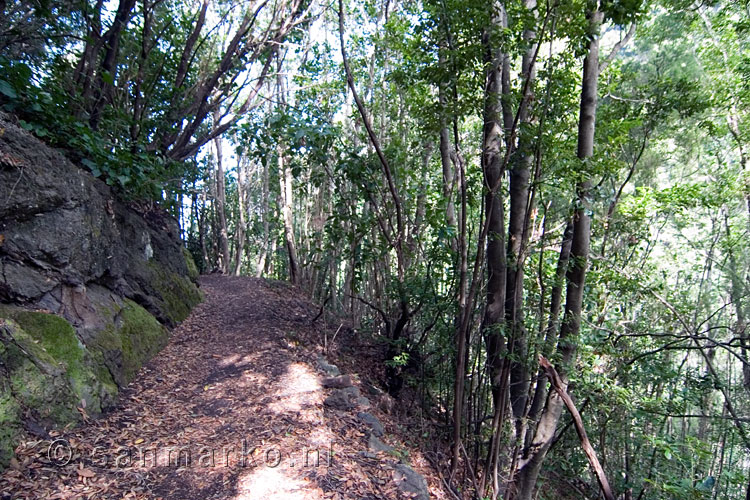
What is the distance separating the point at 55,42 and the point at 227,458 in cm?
524

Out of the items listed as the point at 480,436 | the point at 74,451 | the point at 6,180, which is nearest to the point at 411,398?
the point at 480,436

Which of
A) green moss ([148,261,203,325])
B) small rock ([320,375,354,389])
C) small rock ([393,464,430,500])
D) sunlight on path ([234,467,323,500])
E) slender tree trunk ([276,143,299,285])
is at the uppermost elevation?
slender tree trunk ([276,143,299,285])

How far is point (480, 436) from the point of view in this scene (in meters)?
4.32

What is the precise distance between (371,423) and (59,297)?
3.26 meters

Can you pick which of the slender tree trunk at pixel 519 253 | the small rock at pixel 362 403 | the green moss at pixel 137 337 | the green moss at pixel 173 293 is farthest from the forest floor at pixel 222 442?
the slender tree trunk at pixel 519 253

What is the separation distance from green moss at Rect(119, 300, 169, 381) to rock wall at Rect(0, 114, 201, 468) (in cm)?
2

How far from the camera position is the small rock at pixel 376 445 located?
12.3ft

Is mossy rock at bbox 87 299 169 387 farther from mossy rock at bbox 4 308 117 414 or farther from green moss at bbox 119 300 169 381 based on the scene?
mossy rock at bbox 4 308 117 414

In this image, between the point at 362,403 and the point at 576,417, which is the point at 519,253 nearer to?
the point at 576,417

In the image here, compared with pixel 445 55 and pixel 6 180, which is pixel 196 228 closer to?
pixel 6 180

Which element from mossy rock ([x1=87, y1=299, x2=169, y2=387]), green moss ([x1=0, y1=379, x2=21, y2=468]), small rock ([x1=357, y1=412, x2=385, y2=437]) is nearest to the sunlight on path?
small rock ([x1=357, y1=412, x2=385, y2=437])

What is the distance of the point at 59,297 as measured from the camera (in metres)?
3.78

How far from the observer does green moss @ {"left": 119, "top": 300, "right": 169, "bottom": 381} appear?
440 centimetres

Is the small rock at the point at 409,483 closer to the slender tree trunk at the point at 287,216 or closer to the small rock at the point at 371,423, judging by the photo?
the small rock at the point at 371,423
